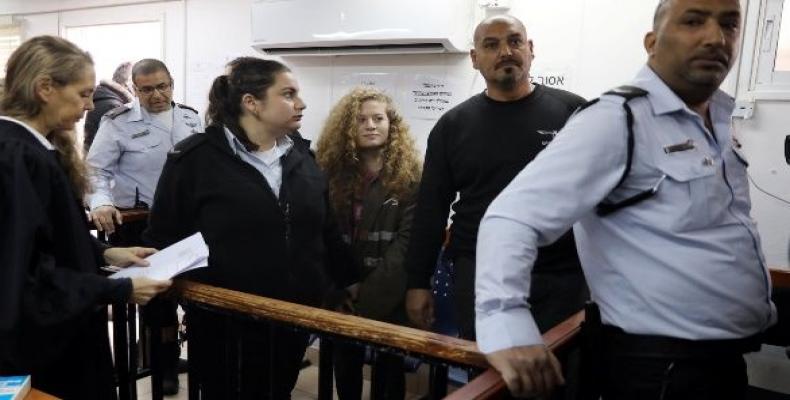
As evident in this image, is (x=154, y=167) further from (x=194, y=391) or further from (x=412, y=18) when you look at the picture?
(x=194, y=391)

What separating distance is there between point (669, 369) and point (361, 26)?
281 cm

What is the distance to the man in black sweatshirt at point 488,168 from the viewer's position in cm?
188

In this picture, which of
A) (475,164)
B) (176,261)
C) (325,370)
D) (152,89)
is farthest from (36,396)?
(152,89)

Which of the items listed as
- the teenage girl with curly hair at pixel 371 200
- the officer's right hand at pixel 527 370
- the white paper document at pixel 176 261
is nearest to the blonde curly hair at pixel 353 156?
the teenage girl with curly hair at pixel 371 200

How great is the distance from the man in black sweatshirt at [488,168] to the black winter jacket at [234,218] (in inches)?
17.1

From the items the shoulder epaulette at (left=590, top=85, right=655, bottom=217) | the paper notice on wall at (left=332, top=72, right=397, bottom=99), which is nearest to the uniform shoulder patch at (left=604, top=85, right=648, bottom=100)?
the shoulder epaulette at (left=590, top=85, right=655, bottom=217)

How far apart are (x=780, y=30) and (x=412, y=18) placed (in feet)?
5.58

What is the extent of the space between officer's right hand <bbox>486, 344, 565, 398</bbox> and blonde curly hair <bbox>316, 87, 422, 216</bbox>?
159cm

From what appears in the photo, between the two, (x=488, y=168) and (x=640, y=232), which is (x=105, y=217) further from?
(x=640, y=232)

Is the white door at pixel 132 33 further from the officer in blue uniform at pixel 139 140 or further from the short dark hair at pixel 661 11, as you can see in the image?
the short dark hair at pixel 661 11

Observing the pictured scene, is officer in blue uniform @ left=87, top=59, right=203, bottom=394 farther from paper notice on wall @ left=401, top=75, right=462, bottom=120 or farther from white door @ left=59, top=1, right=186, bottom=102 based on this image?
paper notice on wall @ left=401, top=75, right=462, bottom=120

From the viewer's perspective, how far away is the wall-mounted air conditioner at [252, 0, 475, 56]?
3.23m

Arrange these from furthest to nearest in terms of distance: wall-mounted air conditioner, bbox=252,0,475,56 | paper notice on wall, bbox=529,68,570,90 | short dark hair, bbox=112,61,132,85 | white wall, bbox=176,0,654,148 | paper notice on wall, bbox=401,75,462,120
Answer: short dark hair, bbox=112,61,132,85
paper notice on wall, bbox=401,75,462,120
wall-mounted air conditioner, bbox=252,0,475,56
paper notice on wall, bbox=529,68,570,90
white wall, bbox=176,0,654,148

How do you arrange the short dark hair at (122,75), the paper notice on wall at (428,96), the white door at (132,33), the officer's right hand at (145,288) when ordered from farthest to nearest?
1. the white door at (132,33)
2. the short dark hair at (122,75)
3. the paper notice on wall at (428,96)
4. the officer's right hand at (145,288)
